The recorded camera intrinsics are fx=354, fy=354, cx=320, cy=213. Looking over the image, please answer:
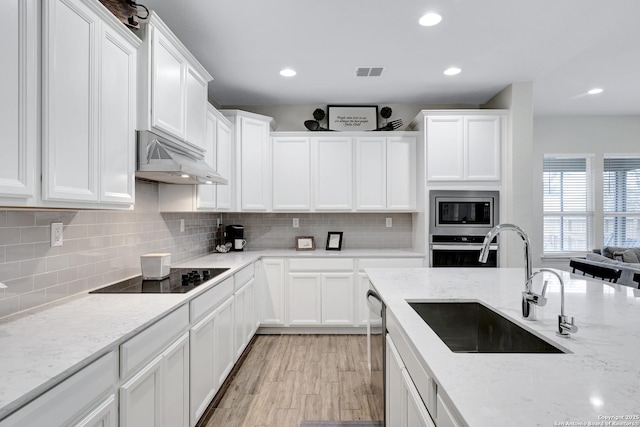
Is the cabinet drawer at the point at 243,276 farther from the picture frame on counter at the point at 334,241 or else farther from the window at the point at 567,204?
the window at the point at 567,204

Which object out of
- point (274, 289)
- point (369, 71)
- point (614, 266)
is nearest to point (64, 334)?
point (274, 289)

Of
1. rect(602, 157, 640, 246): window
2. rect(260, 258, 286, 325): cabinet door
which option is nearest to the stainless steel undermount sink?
rect(260, 258, 286, 325): cabinet door

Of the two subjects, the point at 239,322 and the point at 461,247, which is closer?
the point at 239,322

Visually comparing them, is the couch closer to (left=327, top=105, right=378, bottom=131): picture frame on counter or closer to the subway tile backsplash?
(left=327, top=105, right=378, bottom=131): picture frame on counter

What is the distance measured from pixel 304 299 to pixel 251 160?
1647mm

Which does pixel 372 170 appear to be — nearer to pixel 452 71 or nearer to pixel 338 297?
pixel 452 71

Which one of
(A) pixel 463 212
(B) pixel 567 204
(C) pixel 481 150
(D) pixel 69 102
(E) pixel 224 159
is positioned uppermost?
(C) pixel 481 150

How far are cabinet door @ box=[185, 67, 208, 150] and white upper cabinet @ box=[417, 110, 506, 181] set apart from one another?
91.8 inches

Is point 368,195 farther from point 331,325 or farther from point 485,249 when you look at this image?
point 485,249

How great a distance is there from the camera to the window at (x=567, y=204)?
5.22 metres

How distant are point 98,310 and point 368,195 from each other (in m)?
2.99

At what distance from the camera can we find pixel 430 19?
2461 millimetres

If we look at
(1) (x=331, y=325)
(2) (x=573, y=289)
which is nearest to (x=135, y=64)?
(2) (x=573, y=289)

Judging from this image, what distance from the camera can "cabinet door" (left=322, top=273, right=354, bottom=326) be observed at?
385 cm
